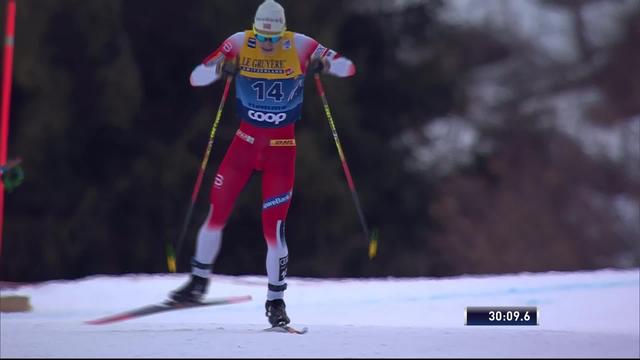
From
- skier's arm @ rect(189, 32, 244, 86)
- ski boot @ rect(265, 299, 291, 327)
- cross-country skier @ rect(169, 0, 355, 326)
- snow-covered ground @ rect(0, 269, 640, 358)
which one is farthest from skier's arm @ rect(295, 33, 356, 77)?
snow-covered ground @ rect(0, 269, 640, 358)

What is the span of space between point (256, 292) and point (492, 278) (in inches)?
58.4

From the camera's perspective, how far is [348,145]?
888 cm

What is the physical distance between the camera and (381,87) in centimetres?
939

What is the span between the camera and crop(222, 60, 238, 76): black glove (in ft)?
12.7

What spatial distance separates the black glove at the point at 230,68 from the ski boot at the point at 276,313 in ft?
3.30

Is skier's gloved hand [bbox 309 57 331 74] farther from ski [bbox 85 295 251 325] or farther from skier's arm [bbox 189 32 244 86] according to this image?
ski [bbox 85 295 251 325]

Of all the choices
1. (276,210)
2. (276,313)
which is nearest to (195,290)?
(276,313)

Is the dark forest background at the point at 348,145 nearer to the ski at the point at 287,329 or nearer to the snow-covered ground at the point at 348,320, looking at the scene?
the snow-covered ground at the point at 348,320

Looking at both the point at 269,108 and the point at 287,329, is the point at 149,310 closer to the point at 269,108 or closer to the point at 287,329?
the point at 287,329

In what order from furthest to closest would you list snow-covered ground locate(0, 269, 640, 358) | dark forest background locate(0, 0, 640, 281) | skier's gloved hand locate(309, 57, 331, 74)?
dark forest background locate(0, 0, 640, 281) < skier's gloved hand locate(309, 57, 331, 74) < snow-covered ground locate(0, 269, 640, 358)

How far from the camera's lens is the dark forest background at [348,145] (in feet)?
26.3

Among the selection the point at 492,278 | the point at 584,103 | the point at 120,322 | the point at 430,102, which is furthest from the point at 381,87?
the point at 120,322

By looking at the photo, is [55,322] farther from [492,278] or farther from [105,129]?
[105,129]

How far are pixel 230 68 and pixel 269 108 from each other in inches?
9.4
